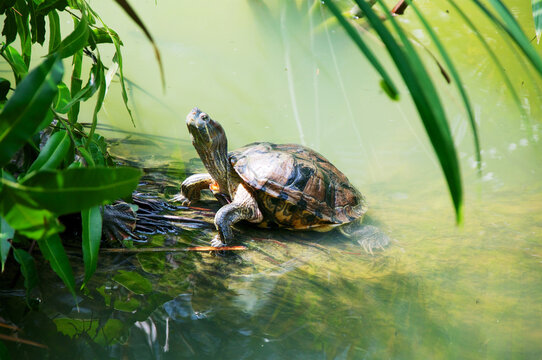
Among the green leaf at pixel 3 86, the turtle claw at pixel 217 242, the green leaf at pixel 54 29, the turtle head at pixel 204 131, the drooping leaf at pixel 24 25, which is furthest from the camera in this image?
the turtle head at pixel 204 131

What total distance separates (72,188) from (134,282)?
1459 millimetres

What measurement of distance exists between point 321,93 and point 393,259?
2629 mm

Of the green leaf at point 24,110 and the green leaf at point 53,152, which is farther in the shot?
the green leaf at point 53,152

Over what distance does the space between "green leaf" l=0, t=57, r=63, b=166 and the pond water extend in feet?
2.16

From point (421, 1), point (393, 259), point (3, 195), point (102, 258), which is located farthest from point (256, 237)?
point (421, 1)

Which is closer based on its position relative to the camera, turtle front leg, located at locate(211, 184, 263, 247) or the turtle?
turtle front leg, located at locate(211, 184, 263, 247)

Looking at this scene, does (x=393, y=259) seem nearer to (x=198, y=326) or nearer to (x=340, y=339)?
(x=340, y=339)

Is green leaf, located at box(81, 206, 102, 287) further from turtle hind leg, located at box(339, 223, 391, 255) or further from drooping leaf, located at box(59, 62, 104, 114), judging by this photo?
turtle hind leg, located at box(339, 223, 391, 255)

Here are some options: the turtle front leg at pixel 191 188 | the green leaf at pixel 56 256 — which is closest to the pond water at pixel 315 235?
the turtle front leg at pixel 191 188

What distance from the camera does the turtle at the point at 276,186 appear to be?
10.1ft

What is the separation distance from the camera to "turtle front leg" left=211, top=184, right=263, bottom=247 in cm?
266

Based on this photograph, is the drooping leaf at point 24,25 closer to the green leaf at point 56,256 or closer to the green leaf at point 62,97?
the green leaf at point 62,97

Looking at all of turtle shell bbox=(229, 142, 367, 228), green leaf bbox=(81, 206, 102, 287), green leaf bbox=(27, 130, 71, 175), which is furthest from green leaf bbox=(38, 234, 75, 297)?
turtle shell bbox=(229, 142, 367, 228)

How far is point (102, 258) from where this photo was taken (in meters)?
2.09
